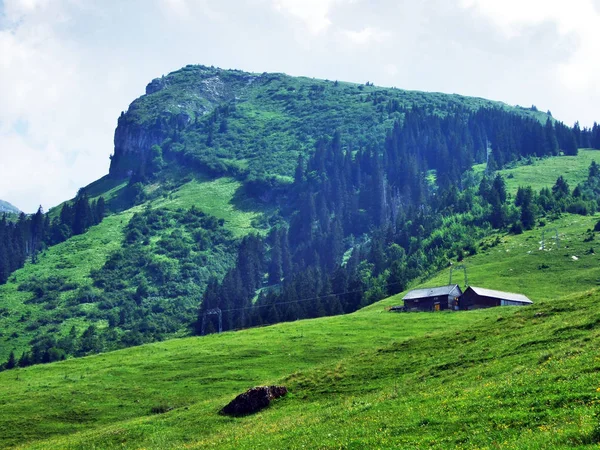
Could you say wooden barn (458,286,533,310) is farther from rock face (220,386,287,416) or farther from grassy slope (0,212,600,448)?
rock face (220,386,287,416)

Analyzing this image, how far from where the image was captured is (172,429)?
2547 inches

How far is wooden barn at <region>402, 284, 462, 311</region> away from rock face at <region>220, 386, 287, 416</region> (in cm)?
6860

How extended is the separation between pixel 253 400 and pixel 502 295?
76082mm

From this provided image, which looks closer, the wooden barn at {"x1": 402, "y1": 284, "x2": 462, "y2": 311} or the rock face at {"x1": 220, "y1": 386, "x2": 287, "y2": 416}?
the rock face at {"x1": 220, "y1": 386, "x2": 287, "y2": 416}

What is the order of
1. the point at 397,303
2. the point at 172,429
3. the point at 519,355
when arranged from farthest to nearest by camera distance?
the point at 397,303 → the point at 172,429 → the point at 519,355

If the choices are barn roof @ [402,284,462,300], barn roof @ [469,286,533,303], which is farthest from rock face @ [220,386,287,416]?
barn roof @ [402,284,462,300]

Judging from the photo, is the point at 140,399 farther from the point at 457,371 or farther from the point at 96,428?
the point at 457,371

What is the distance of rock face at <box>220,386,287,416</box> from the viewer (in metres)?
64.9

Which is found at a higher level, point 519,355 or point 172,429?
point 519,355

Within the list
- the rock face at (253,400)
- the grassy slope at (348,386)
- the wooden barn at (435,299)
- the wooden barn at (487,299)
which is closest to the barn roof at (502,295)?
the wooden barn at (487,299)

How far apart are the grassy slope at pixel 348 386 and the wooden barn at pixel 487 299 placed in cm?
600

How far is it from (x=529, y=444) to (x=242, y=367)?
6473 centimetres

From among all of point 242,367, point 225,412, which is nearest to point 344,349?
point 242,367

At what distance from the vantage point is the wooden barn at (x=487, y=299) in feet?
426
